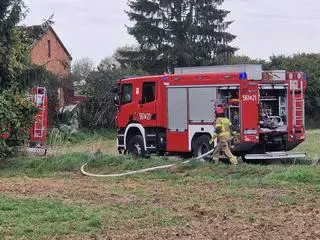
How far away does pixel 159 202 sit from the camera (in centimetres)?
1105

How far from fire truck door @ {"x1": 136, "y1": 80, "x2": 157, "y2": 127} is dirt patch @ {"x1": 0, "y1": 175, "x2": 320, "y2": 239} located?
5536 millimetres

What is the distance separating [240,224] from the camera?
29.3 feet

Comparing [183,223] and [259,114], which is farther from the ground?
[259,114]

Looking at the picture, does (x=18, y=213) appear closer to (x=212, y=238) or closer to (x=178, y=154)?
(x=212, y=238)

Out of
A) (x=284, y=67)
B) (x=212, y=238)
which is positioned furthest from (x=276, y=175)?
(x=284, y=67)

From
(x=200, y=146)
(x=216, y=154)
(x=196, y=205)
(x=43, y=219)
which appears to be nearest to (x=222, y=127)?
(x=216, y=154)

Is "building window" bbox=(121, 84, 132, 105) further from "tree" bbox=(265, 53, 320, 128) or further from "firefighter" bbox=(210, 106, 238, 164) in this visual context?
"tree" bbox=(265, 53, 320, 128)

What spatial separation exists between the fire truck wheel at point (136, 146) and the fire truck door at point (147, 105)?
67 cm

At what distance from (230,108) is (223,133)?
1.14 meters

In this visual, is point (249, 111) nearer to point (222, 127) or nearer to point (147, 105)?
point (222, 127)

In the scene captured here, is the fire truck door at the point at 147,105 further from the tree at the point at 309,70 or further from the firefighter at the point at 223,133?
the tree at the point at 309,70

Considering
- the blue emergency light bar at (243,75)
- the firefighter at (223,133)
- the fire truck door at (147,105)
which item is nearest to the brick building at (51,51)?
the fire truck door at (147,105)

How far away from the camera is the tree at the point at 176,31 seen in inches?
1928

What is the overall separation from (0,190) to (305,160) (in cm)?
993
